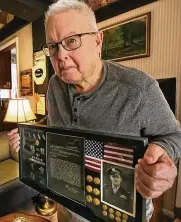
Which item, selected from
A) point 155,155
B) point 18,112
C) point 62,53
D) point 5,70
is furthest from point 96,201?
point 5,70

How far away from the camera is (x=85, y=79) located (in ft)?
2.14

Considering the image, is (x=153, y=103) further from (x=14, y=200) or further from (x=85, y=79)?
(x=14, y=200)

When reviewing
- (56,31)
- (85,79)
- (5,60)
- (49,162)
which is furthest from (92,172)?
(5,60)

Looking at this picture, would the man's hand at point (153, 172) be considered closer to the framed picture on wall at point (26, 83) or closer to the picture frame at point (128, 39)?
the picture frame at point (128, 39)

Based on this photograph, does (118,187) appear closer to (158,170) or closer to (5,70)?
(158,170)

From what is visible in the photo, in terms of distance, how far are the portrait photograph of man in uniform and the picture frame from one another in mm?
1311

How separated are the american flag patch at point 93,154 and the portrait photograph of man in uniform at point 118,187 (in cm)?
2

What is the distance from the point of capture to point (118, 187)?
483 millimetres

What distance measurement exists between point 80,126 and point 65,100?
157 mm

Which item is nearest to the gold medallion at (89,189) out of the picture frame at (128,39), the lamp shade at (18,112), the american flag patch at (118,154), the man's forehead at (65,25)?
the american flag patch at (118,154)

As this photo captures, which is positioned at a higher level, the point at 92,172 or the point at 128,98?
the point at 128,98

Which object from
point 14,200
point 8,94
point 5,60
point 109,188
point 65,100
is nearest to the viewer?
point 109,188

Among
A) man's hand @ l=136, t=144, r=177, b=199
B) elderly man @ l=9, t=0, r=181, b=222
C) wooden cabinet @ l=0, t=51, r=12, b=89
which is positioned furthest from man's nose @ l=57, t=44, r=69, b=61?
wooden cabinet @ l=0, t=51, r=12, b=89

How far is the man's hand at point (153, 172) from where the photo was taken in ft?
1.30
